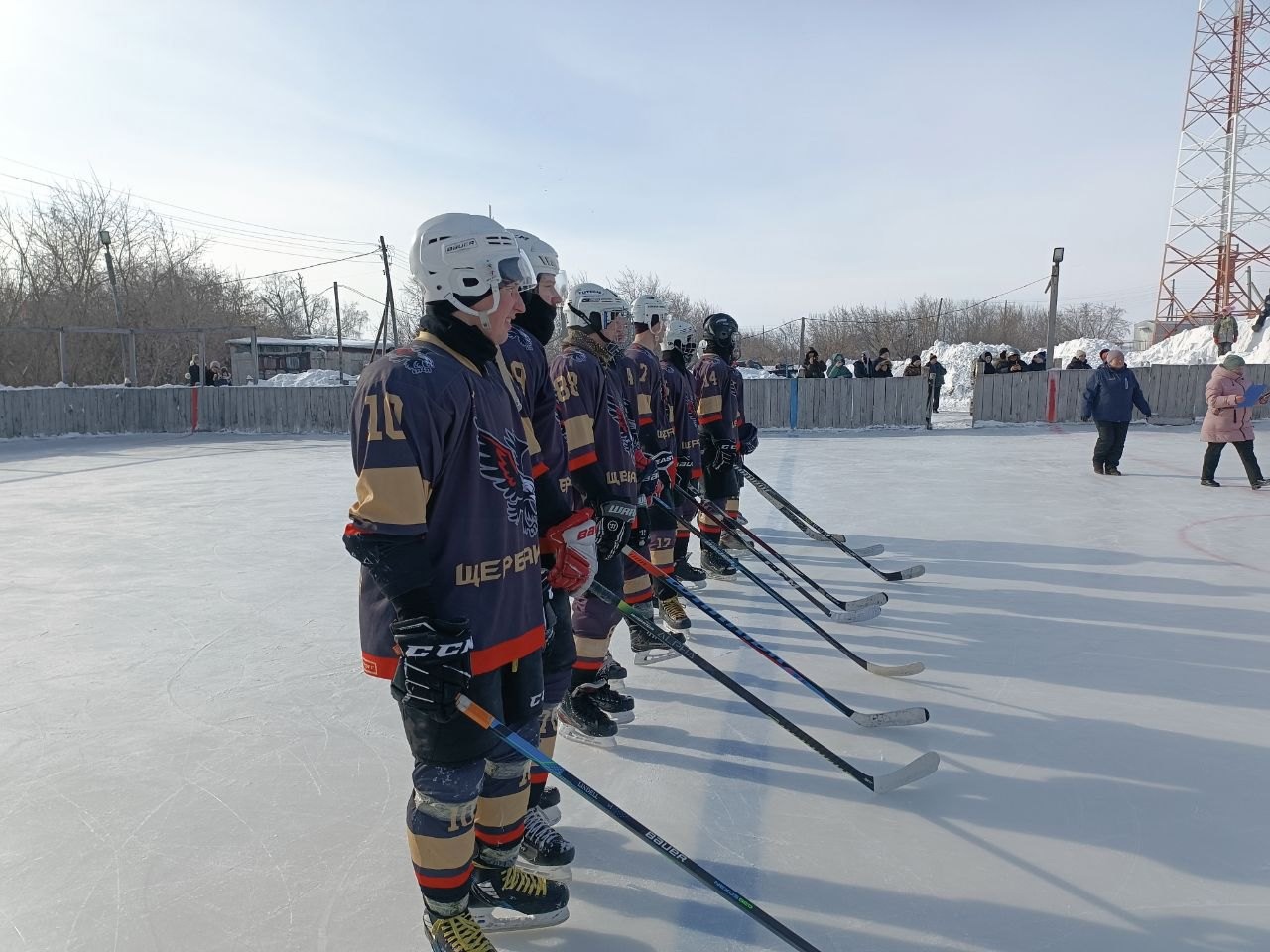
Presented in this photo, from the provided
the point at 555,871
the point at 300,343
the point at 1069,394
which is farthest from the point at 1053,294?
the point at 300,343

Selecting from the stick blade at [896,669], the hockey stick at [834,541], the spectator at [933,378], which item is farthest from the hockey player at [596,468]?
the spectator at [933,378]

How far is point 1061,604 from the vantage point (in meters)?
4.70

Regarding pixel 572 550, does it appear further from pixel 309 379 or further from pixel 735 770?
pixel 309 379

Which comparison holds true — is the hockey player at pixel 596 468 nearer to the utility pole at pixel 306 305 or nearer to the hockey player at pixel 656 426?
the hockey player at pixel 656 426

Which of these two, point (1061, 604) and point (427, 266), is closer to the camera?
point (427, 266)

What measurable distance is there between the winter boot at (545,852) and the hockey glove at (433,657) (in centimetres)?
73

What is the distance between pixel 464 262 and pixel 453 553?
2.20ft

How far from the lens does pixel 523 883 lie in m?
2.10

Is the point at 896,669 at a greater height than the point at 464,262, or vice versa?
the point at 464,262

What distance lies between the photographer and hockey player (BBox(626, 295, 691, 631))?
4.34m

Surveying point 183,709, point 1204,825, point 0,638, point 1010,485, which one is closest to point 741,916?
point 1204,825

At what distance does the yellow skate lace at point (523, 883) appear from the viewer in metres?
2.10

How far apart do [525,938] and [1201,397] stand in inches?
720

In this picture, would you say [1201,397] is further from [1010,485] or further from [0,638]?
[0,638]
